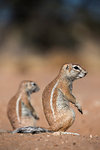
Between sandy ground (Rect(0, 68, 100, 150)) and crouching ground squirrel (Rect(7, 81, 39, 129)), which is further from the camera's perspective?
crouching ground squirrel (Rect(7, 81, 39, 129))

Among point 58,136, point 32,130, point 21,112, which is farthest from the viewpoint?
point 21,112

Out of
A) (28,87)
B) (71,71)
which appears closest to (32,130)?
(71,71)

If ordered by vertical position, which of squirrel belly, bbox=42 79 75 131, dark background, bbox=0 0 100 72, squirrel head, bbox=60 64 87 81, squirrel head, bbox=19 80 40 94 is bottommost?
squirrel belly, bbox=42 79 75 131

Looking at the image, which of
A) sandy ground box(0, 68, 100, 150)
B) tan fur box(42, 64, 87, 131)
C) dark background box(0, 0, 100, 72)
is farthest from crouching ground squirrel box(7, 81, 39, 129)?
dark background box(0, 0, 100, 72)

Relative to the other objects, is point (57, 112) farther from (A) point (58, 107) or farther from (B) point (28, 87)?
(B) point (28, 87)

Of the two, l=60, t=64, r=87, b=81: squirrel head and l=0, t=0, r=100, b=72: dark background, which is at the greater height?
l=0, t=0, r=100, b=72: dark background

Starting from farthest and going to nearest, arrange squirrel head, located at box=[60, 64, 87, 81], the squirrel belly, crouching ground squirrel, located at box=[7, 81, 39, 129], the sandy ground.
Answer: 1. crouching ground squirrel, located at box=[7, 81, 39, 129]
2. squirrel head, located at box=[60, 64, 87, 81]
3. the squirrel belly
4. the sandy ground

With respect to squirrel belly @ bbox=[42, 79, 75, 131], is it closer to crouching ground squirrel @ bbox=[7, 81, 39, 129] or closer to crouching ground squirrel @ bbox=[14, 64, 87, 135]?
crouching ground squirrel @ bbox=[14, 64, 87, 135]

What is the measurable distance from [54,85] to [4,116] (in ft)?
14.6

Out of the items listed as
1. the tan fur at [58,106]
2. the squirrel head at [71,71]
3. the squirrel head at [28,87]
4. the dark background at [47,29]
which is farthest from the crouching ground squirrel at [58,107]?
the dark background at [47,29]

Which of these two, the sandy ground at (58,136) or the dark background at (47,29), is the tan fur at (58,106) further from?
the dark background at (47,29)

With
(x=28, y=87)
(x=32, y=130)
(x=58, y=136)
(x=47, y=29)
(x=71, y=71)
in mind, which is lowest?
(x=58, y=136)

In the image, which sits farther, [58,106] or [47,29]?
[47,29]

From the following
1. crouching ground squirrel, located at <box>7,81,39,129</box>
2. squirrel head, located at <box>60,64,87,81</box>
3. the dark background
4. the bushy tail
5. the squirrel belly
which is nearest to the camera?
the bushy tail
